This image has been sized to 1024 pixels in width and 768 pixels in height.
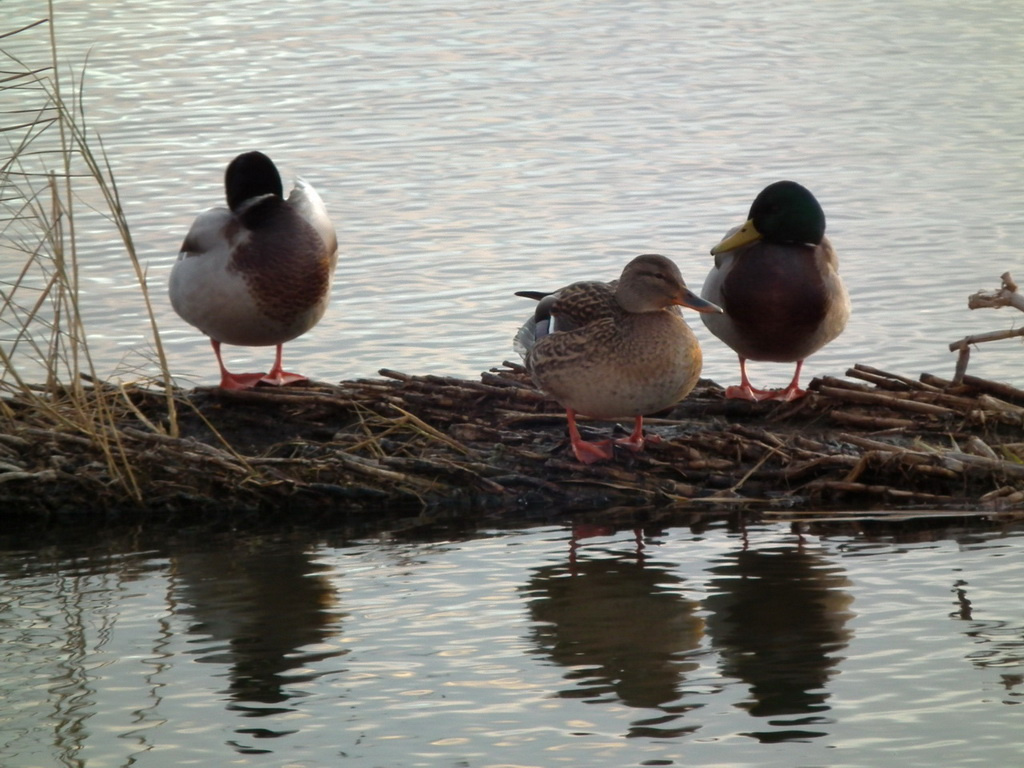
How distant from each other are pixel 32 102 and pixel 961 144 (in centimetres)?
816

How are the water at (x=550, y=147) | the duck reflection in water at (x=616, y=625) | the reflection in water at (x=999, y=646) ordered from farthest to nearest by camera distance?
the water at (x=550, y=147) → the duck reflection in water at (x=616, y=625) → the reflection in water at (x=999, y=646)

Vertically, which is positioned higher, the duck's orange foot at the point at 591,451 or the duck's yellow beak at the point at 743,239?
the duck's yellow beak at the point at 743,239

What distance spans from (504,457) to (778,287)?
1.30 m

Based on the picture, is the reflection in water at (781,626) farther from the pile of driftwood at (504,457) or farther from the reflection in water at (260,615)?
the reflection in water at (260,615)

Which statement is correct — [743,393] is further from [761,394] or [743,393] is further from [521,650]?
[521,650]

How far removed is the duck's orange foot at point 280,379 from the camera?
690 centimetres

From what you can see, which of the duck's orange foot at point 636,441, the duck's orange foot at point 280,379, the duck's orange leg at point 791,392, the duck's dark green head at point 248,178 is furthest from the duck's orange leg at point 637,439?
the duck's dark green head at point 248,178

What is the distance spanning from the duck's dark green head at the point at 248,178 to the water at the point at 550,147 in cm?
91

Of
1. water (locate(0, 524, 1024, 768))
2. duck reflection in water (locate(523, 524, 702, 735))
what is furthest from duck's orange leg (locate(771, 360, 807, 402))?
duck reflection in water (locate(523, 524, 702, 735))

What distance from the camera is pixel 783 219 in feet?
21.6

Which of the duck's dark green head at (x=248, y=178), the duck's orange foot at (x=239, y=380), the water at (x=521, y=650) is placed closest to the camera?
the water at (x=521, y=650)

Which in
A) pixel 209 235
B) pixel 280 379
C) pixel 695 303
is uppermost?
pixel 209 235

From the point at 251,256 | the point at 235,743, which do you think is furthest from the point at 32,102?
the point at 235,743

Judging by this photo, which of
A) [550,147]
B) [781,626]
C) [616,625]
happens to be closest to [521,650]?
[616,625]
